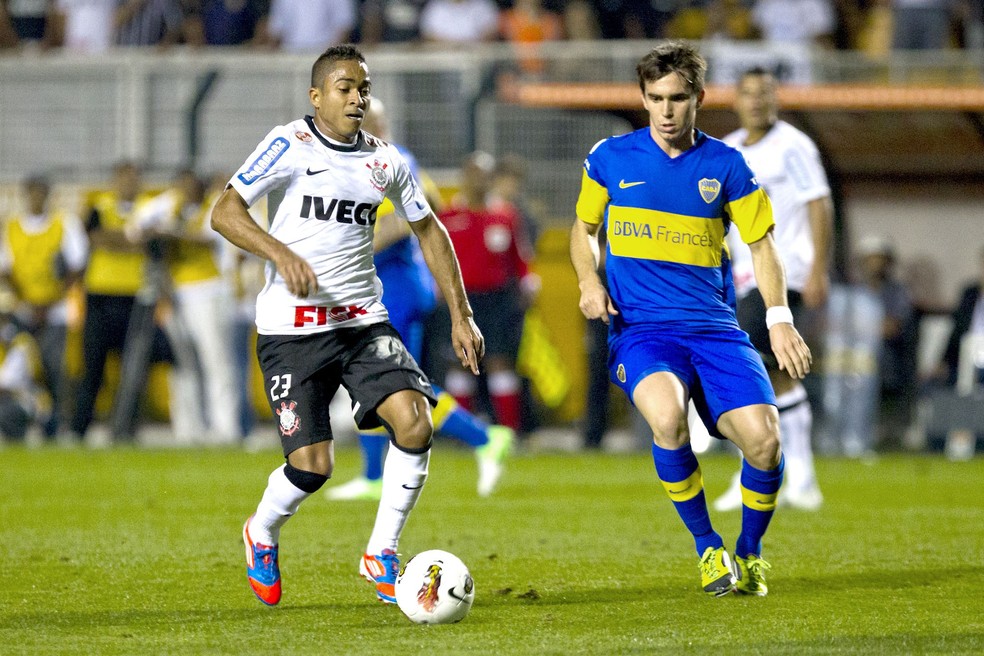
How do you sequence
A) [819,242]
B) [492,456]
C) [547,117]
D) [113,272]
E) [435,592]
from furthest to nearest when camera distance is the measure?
→ [547,117] → [113,272] → [492,456] → [819,242] → [435,592]

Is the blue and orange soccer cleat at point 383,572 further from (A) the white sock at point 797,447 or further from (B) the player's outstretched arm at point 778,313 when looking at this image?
(A) the white sock at point 797,447

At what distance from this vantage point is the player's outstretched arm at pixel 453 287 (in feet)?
20.2

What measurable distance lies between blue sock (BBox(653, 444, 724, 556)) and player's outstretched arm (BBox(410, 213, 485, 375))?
807mm

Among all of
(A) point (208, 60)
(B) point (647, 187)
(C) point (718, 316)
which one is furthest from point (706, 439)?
(A) point (208, 60)

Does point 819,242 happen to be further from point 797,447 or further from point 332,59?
Result: point 332,59

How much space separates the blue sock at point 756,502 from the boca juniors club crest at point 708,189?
1.04m

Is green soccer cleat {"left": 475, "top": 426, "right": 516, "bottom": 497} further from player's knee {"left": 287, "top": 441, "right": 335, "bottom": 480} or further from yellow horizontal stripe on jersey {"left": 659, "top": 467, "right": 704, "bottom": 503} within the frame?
player's knee {"left": 287, "top": 441, "right": 335, "bottom": 480}

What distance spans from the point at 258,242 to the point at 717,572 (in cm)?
211

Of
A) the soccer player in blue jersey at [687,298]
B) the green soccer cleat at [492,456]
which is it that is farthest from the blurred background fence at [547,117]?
the soccer player in blue jersey at [687,298]

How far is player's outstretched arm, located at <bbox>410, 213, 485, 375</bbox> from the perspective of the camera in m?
6.17

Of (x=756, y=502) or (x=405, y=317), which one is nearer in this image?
(x=756, y=502)

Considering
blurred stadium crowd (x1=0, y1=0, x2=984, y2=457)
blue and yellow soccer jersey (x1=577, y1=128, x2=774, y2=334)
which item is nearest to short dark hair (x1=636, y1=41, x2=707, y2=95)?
blue and yellow soccer jersey (x1=577, y1=128, x2=774, y2=334)

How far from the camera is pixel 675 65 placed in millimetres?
6176

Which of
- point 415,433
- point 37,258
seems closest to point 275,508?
point 415,433
